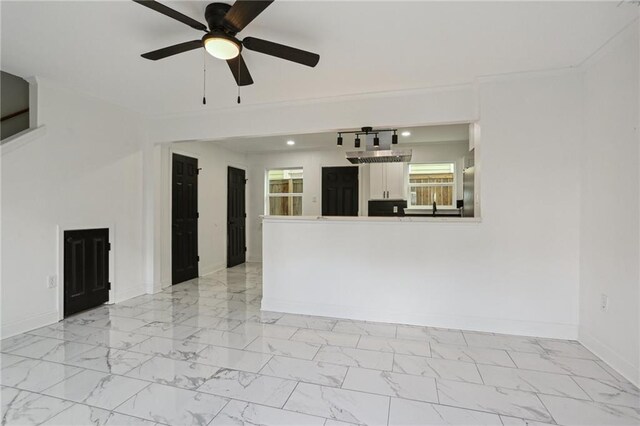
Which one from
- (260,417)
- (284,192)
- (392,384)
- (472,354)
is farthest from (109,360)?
(284,192)

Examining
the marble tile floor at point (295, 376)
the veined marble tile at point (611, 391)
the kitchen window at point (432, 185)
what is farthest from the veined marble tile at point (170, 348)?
the kitchen window at point (432, 185)

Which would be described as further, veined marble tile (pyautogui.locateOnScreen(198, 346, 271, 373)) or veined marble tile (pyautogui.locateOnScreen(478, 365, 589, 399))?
veined marble tile (pyautogui.locateOnScreen(198, 346, 271, 373))

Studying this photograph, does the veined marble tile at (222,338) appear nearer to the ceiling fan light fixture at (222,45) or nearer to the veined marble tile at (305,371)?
the veined marble tile at (305,371)

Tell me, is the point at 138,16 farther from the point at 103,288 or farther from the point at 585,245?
the point at 585,245

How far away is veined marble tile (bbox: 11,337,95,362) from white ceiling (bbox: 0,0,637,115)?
8.41 ft

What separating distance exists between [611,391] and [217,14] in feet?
11.9

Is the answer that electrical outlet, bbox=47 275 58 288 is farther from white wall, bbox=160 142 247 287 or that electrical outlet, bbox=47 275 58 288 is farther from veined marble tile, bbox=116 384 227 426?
veined marble tile, bbox=116 384 227 426

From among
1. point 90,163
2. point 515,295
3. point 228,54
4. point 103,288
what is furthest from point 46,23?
point 515,295

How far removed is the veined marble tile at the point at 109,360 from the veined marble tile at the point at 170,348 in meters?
0.09

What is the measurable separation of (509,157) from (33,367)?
450 centimetres

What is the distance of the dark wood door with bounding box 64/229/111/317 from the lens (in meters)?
3.52

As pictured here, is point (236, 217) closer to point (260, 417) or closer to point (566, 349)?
point (260, 417)

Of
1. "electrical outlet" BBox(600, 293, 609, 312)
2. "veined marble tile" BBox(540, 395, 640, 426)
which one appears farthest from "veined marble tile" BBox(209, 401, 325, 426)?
"electrical outlet" BBox(600, 293, 609, 312)

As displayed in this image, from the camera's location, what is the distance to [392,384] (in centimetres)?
220
